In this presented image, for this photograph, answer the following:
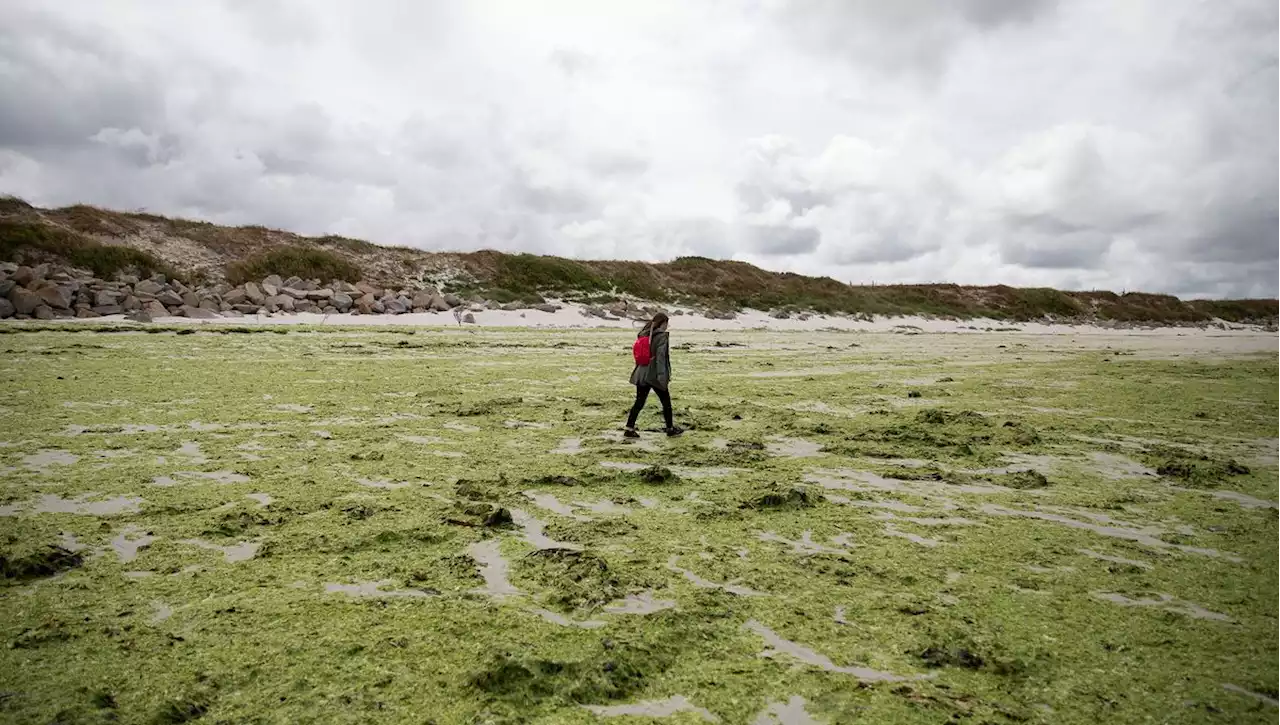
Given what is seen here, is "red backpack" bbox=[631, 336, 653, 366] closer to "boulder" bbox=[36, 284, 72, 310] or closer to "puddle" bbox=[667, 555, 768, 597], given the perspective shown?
"puddle" bbox=[667, 555, 768, 597]

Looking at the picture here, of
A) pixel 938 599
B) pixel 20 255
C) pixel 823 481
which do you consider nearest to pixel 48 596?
pixel 938 599

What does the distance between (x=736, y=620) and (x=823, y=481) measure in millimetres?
3748

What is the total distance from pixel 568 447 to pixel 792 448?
2.93 metres

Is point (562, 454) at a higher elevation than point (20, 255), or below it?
below

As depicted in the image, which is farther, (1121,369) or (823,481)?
(1121,369)

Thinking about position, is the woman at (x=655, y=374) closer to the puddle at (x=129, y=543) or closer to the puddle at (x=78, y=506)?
the puddle at (x=78, y=506)

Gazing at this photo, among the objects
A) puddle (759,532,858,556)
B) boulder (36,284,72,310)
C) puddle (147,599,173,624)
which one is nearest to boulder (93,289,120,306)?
boulder (36,284,72,310)

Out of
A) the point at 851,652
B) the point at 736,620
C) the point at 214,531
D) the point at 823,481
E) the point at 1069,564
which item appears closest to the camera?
the point at 851,652

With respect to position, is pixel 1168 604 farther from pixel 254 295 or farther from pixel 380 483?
pixel 254 295

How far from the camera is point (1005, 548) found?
5598 mm

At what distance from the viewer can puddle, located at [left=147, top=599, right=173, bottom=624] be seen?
163 inches

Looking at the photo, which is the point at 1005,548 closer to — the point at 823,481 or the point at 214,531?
the point at 823,481

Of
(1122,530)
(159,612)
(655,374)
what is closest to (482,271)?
(655,374)

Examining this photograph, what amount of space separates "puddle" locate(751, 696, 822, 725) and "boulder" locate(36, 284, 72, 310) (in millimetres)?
36444
